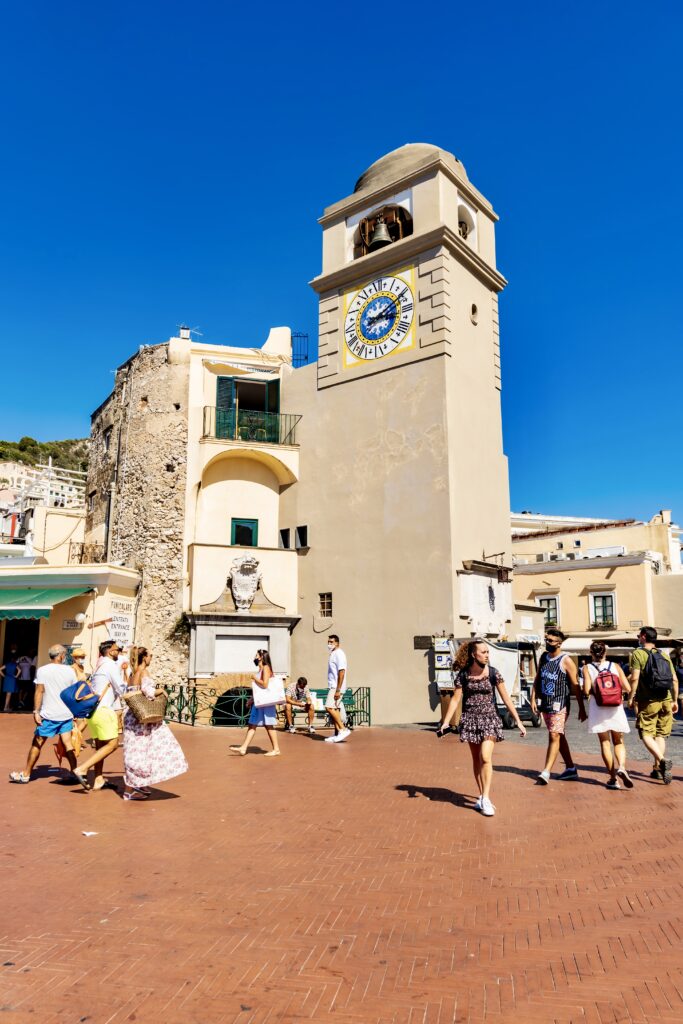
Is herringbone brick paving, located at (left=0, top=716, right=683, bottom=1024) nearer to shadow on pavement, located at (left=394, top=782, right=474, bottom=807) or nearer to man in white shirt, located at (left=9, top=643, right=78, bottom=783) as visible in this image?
shadow on pavement, located at (left=394, top=782, right=474, bottom=807)

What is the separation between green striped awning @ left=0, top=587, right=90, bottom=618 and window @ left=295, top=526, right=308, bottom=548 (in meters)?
6.25

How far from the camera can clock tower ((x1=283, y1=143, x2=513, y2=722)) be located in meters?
19.8

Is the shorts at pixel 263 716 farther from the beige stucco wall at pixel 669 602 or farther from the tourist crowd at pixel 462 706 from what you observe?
the beige stucco wall at pixel 669 602

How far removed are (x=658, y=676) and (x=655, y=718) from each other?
1.79ft

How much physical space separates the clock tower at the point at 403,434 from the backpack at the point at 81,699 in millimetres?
11105

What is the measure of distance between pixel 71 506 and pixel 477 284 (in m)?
18.4

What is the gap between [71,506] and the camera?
31.0 m

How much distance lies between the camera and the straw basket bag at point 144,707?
8617 millimetres

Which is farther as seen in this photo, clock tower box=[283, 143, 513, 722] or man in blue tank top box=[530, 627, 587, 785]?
clock tower box=[283, 143, 513, 722]

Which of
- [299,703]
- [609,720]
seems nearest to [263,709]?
[299,703]

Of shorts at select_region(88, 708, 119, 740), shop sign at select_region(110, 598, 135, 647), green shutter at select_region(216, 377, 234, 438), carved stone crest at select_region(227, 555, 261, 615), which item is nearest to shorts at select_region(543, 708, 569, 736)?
shorts at select_region(88, 708, 119, 740)

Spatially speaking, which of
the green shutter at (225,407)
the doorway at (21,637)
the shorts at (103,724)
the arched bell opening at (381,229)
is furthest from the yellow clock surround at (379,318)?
the shorts at (103,724)

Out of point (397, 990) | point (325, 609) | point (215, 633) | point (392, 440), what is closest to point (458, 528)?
point (392, 440)

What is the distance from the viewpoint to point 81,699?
927cm
